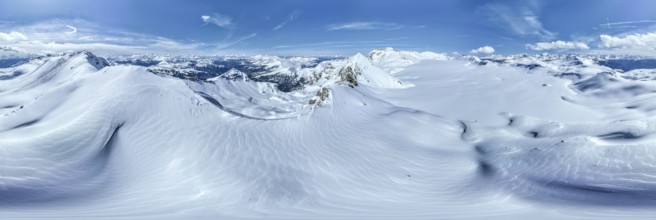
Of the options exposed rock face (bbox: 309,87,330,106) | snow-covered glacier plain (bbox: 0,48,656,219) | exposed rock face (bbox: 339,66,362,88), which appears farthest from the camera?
exposed rock face (bbox: 339,66,362,88)

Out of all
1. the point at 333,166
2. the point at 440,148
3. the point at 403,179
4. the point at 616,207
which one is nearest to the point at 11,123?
the point at 333,166

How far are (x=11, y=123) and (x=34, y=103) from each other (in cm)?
371

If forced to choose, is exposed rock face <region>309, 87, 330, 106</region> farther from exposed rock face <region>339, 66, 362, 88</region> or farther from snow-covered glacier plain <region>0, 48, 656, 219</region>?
exposed rock face <region>339, 66, 362, 88</region>

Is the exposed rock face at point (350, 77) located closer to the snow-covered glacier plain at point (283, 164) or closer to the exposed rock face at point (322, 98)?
the exposed rock face at point (322, 98)

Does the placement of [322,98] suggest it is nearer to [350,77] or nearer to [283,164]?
[283,164]

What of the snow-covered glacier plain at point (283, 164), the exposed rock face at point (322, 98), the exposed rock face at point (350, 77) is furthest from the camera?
the exposed rock face at point (350, 77)

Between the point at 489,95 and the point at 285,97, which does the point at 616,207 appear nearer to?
the point at 489,95

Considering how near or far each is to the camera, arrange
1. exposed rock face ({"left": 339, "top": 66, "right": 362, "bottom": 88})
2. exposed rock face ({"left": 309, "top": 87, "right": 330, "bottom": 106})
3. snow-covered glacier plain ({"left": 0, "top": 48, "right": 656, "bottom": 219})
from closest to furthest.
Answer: snow-covered glacier plain ({"left": 0, "top": 48, "right": 656, "bottom": 219}), exposed rock face ({"left": 309, "top": 87, "right": 330, "bottom": 106}), exposed rock face ({"left": 339, "top": 66, "right": 362, "bottom": 88})

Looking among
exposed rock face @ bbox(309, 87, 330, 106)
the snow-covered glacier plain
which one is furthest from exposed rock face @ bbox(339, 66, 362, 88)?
the snow-covered glacier plain

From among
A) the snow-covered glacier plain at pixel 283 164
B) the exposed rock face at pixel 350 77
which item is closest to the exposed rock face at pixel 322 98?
the snow-covered glacier plain at pixel 283 164

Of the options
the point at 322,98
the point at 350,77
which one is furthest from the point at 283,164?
the point at 350,77

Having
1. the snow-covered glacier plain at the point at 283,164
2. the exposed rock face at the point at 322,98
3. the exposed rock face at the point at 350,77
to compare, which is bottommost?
the snow-covered glacier plain at the point at 283,164

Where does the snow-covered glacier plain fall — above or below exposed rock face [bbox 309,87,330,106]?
below

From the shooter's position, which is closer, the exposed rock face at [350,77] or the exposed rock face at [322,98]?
the exposed rock face at [322,98]
